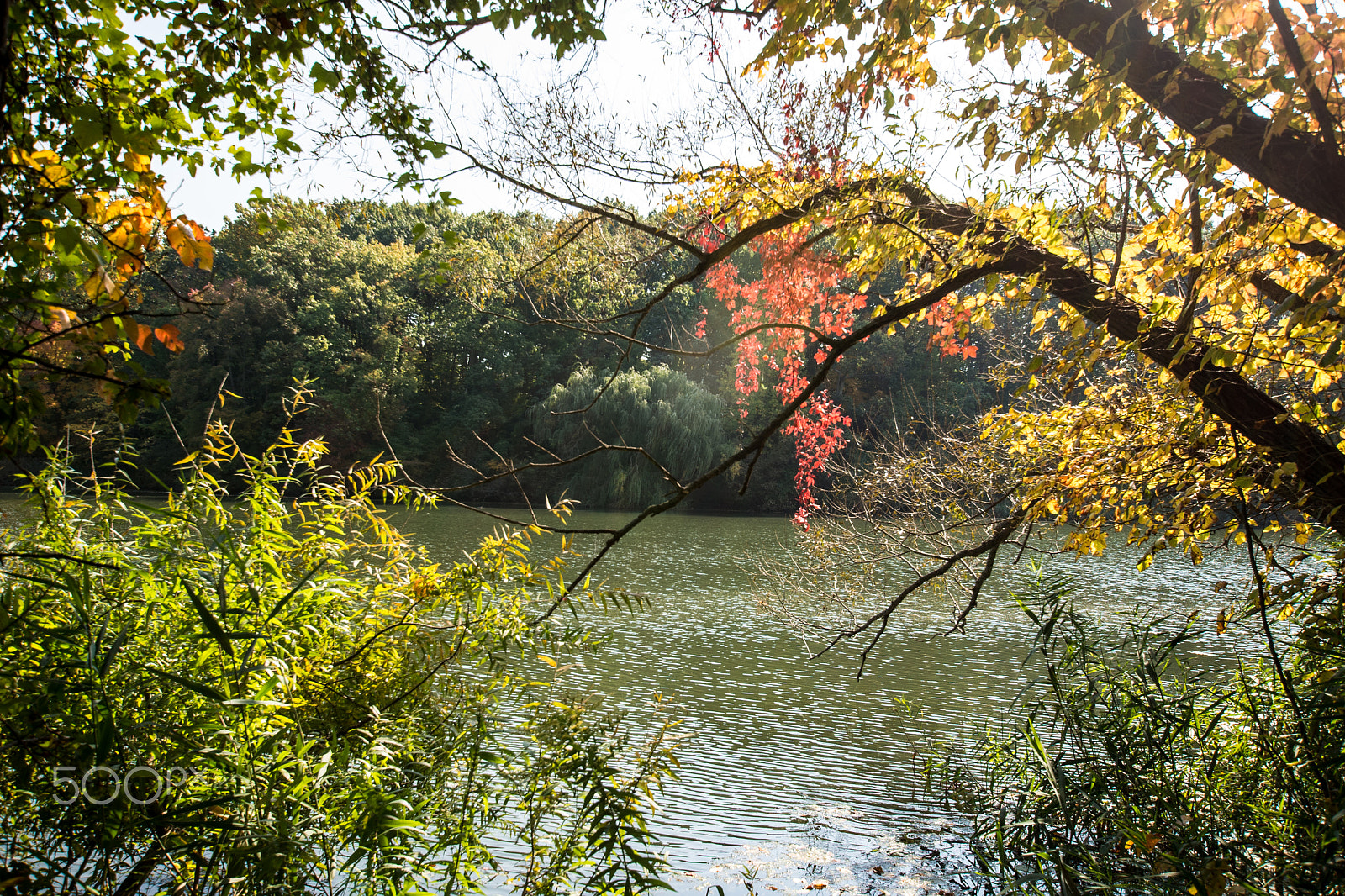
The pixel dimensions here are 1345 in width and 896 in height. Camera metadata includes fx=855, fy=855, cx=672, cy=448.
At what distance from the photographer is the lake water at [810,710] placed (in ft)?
15.0

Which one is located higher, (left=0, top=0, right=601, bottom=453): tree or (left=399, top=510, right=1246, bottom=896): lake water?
(left=0, top=0, right=601, bottom=453): tree

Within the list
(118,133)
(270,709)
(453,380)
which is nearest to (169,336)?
(118,133)

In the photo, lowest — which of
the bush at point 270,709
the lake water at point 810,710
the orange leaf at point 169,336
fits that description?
the lake water at point 810,710

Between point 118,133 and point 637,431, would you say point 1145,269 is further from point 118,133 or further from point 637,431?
point 637,431

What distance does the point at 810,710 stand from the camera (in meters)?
7.28

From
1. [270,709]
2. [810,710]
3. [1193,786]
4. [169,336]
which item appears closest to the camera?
[169,336]

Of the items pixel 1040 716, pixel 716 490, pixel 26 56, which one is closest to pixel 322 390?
pixel 716 490

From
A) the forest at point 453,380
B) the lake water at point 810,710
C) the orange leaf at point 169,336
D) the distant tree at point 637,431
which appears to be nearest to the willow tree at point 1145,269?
the lake water at point 810,710

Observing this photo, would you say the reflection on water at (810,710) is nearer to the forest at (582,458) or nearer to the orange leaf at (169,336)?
the forest at (582,458)

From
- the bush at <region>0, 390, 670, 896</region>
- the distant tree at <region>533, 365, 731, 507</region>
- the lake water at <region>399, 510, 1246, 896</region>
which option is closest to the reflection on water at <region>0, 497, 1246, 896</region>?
the lake water at <region>399, 510, 1246, 896</region>

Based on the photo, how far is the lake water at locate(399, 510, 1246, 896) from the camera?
4.57 meters

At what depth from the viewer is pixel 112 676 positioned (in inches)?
107

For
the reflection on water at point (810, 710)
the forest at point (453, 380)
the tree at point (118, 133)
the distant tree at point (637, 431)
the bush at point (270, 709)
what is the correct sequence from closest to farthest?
1. the tree at point (118, 133)
2. the bush at point (270, 709)
3. the reflection on water at point (810, 710)
4. the distant tree at point (637, 431)
5. the forest at point (453, 380)

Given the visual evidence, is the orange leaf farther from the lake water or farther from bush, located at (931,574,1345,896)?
bush, located at (931,574,1345,896)
